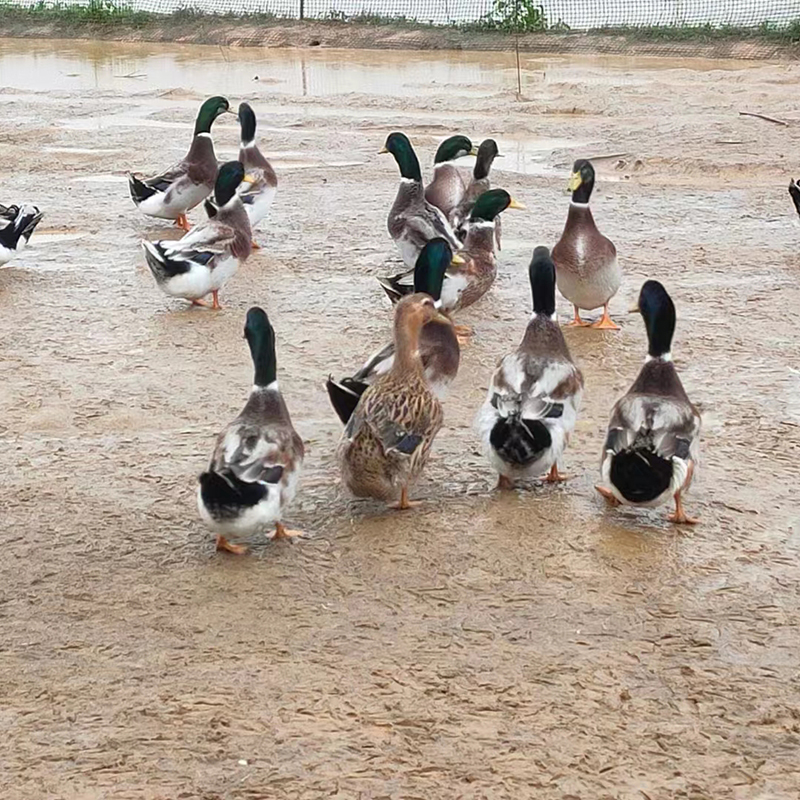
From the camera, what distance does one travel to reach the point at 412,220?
8398 mm

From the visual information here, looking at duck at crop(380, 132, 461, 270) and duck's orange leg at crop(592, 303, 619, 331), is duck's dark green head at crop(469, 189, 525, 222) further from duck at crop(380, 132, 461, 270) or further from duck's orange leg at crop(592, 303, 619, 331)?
duck's orange leg at crop(592, 303, 619, 331)

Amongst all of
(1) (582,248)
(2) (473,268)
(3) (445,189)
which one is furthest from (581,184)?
(3) (445,189)

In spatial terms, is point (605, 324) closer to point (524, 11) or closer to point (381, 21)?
point (524, 11)

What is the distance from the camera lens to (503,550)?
4.71 metres

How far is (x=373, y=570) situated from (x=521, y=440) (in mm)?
781

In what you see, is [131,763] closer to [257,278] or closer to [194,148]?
[257,278]

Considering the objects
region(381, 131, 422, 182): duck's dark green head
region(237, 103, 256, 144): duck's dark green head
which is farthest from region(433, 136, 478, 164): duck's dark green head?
region(237, 103, 256, 144): duck's dark green head

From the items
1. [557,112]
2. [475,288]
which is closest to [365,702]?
[475,288]

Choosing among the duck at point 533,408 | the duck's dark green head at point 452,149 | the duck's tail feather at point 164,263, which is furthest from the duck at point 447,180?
the duck at point 533,408

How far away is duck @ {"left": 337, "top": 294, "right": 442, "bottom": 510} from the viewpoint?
4965 millimetres

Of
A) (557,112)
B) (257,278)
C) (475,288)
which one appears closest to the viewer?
(475,288)

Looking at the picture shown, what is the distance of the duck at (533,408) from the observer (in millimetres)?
5012

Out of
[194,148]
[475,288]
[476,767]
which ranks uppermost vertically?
[194,148]

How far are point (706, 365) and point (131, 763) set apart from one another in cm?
417
